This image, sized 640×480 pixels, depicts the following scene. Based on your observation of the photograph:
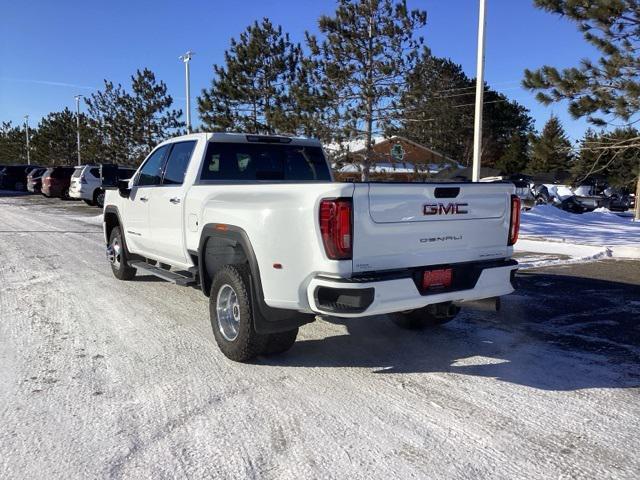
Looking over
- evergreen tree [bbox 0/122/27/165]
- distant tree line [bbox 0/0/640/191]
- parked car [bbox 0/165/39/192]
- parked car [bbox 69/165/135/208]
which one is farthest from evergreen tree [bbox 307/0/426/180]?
evergreen tree [bbox 0/122/27/165]

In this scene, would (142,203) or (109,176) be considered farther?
(109,176)

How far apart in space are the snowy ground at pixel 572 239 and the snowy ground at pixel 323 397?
4730 mm

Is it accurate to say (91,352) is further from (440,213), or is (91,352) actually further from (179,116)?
(179,116)

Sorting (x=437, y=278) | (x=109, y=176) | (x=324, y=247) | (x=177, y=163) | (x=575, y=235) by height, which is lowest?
(x=575, y=235)

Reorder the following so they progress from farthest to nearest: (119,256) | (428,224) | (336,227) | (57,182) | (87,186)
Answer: (57,182), (87,186), (119,256), (428,224), (336,227)

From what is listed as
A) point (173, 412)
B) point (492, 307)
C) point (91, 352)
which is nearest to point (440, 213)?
point (492, 307)

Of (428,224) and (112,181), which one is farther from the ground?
(112,181)

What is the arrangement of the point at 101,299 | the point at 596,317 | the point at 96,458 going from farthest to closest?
the point at 101,299 → the point at 596,317 → the point at 96,458

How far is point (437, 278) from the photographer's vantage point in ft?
13.8

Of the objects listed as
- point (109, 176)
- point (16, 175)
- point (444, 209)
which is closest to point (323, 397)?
point (444, 209)

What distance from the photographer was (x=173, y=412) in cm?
366

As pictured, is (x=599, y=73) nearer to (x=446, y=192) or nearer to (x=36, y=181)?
(x=446, y=192)

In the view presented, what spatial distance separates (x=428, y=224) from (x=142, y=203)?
390 centimetres

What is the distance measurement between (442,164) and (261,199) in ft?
57.4
